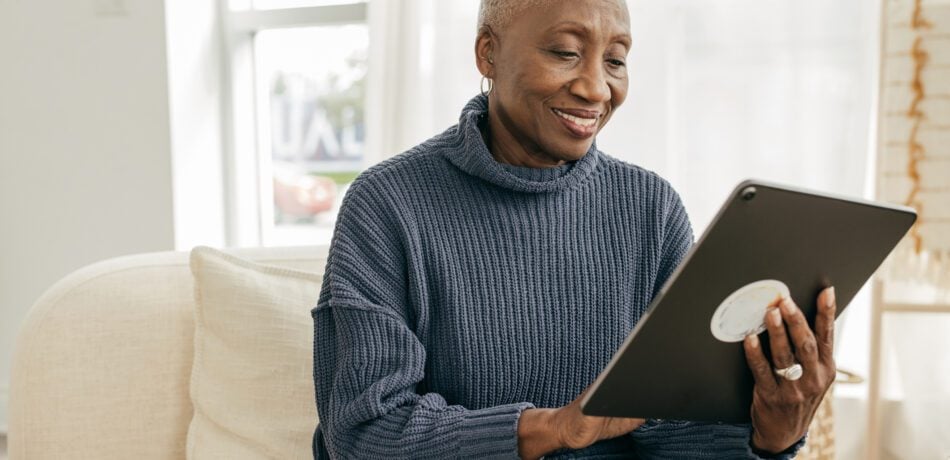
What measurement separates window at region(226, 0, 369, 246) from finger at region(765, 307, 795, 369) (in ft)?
6.15

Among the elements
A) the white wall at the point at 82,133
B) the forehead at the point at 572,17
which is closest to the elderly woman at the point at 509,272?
the forehead at the point at 572,17

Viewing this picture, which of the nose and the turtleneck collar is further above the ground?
the nose

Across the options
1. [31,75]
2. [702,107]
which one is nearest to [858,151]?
[702,107]

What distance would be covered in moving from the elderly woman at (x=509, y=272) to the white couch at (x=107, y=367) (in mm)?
247

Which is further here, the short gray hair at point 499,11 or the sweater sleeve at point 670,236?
the sweater sleeve at point 670,236

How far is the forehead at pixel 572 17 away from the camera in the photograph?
1.16 metres

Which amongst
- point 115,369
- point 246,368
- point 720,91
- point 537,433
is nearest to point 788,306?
point 537,433

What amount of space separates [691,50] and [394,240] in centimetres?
121

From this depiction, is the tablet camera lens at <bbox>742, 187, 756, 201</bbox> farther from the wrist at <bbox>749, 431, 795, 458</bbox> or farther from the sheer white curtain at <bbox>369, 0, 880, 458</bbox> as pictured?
the sheer white curtain at <bbox>369, 0, 880, 458</bbox>

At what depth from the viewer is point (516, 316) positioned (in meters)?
1.23

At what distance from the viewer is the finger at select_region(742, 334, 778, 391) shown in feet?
3.24

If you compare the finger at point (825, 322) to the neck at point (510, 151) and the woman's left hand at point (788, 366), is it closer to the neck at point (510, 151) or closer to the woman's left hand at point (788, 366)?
the woman's left hand at point (788, 366)

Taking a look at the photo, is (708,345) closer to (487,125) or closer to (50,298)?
(487,125)

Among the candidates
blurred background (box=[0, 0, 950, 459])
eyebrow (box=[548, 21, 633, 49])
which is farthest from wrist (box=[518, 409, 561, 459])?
blurred background (box=[0, 0, 950, 459])
